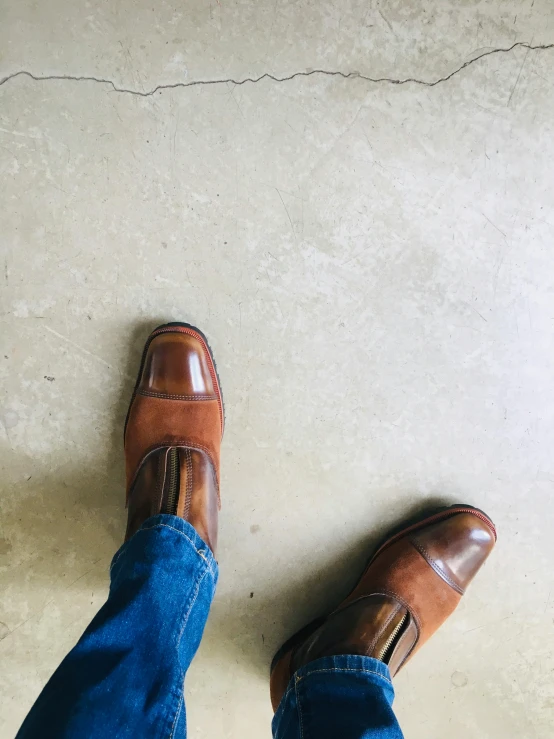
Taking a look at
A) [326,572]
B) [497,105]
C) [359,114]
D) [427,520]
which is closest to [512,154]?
[497,105]

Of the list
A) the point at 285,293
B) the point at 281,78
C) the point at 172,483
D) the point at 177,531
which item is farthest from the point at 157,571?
the point at 281,78

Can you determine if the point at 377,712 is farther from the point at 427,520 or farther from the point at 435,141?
the point at 435,141

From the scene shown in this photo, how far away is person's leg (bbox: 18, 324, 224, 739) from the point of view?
2.68ft

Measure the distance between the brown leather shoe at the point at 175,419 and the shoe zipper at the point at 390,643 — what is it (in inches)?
18.8

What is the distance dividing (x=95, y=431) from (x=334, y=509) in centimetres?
65

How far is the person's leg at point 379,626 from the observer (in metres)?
1.05

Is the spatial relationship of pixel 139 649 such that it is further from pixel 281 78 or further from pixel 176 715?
pixel 281 78

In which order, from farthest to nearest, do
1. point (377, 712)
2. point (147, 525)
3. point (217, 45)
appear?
point (217, 45) < point (147, 525) < point (377, 712)

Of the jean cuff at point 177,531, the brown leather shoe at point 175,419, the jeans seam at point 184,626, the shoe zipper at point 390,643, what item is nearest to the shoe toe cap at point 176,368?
the brown leather shoe at point 175,419

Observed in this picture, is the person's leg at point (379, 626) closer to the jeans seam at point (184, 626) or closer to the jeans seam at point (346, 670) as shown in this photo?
the jeans seam at point (346, 670)

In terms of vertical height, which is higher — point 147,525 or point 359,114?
point 359,114

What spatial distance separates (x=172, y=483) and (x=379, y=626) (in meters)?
0.60

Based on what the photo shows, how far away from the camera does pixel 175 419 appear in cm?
130

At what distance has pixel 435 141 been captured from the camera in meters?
1.33
